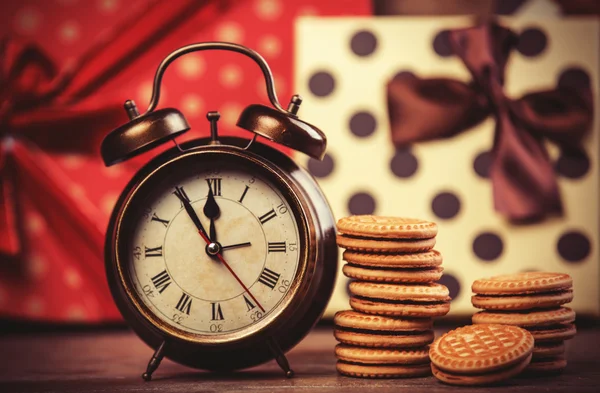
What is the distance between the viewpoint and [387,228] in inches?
49.6

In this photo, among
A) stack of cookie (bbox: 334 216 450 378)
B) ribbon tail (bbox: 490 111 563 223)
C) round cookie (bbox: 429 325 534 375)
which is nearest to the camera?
round cookie (bbox: 429 325 534 375)

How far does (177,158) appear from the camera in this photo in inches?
52.6

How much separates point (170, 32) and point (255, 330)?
111cm

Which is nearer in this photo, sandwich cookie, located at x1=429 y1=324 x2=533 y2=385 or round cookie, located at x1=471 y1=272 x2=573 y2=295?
sandwich cookie, located at x1=429 y1=324 x2=533 y2=385

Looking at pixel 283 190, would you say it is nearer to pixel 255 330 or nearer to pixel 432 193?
pixel 255 330

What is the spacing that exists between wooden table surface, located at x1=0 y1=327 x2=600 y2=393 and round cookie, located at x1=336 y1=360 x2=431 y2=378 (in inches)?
0.5

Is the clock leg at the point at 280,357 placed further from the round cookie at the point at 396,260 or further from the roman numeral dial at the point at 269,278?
the round cookie at the point at 396,260

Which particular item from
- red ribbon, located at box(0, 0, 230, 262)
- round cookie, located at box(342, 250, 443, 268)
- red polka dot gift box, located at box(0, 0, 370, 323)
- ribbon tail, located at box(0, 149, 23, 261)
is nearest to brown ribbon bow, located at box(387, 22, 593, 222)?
red polka dot gift box, located at box(0, 0, 370, 323)

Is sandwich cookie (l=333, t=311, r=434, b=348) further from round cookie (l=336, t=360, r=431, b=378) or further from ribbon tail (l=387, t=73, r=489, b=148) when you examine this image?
ribbon tail (l=387, t=73, r=489, b=148)

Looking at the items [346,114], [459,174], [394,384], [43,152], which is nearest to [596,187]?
[459,174]

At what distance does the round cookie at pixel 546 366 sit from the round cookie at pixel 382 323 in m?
0.19

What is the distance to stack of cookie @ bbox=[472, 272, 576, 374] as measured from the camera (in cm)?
128

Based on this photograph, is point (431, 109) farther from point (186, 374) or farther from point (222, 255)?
point (186, 374)

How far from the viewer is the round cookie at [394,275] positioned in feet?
4.15
